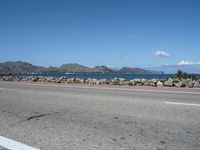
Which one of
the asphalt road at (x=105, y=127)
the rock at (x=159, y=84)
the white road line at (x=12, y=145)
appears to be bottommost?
the white road line at (x=12, y=145)

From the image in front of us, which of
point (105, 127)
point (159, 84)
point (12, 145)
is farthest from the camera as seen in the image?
point (159, 84)

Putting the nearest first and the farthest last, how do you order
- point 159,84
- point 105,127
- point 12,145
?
point 12,145 < point 105,127 < point 159,84

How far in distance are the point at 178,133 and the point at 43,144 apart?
8.27ft

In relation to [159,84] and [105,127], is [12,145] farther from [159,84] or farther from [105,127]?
[159,84]

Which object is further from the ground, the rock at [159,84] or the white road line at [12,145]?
the rock at [159,84]

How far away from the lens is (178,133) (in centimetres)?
515

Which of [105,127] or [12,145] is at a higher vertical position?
[105,127]

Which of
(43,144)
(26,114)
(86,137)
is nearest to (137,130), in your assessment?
(86,137)

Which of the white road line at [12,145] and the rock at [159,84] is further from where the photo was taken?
the rock at [159,84]

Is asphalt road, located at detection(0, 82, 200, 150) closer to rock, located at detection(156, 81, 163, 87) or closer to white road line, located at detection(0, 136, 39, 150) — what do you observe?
white road line, located at detection(0, 136, 39, 150)

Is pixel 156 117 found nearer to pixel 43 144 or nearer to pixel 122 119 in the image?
pixel 122 119

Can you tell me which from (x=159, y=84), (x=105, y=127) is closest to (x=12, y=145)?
(x=105, y=127)

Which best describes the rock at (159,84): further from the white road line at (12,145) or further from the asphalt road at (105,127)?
the white road line at (12,145)

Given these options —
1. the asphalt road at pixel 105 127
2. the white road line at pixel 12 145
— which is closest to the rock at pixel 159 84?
the asphalt road at pixel 105 127
